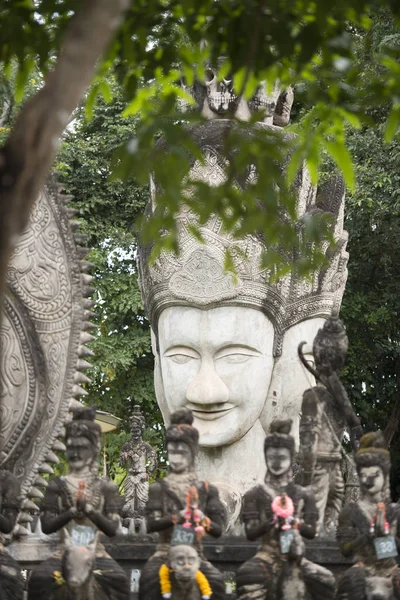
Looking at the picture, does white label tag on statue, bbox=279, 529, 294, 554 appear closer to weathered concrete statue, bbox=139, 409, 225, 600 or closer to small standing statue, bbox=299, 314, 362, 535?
weathered concrete statue, bbox=139, 409, 225, 600

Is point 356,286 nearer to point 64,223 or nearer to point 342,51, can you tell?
point 64,223

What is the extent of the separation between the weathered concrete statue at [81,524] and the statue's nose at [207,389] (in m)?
3.52

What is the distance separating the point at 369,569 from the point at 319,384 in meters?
2.43

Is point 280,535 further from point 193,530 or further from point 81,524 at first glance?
point 81,524

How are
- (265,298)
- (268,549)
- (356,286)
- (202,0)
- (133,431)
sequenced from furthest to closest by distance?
(356,286) → (133,431) → (265,298) → (268,549) → (202,0)

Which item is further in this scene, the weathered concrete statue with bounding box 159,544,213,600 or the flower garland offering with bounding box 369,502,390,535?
the flower garland offering with bounding box 369,502,390,535

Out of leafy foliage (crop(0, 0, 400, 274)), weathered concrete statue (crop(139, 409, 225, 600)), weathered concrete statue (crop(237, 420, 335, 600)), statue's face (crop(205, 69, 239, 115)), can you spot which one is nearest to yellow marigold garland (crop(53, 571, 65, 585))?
weathered concrete statue (crop(139, 409, 225, 600))

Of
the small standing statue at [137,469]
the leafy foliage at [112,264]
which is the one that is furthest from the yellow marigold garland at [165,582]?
the leafy foliage at [112,264]

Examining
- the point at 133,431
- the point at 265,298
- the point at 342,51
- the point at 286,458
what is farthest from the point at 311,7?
the point at 133,431

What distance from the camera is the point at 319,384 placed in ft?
34.8

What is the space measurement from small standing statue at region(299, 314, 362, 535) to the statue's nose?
5.87 ft

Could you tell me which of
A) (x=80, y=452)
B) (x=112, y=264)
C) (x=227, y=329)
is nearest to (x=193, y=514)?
(x=80, y=452)

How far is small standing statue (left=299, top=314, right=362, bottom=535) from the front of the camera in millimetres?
10266

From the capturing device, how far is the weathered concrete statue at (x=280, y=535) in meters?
8.27
